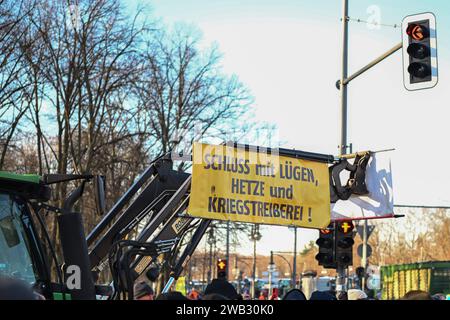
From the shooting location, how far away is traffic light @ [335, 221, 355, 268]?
1722cm

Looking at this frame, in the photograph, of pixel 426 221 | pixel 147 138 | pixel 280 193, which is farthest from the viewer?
pixel 426 221

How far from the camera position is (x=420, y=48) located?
43.9 ft

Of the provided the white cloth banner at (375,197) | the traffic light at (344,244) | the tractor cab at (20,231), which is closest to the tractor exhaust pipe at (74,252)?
the tractor cab at (20,231)

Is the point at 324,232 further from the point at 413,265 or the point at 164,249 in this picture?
the point at 413,265

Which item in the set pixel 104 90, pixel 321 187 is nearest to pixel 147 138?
pixel 104 90

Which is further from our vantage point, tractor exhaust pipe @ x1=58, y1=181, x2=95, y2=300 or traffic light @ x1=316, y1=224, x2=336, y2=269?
traffic light @ x1=316, y1=224, x2=336, y2=269

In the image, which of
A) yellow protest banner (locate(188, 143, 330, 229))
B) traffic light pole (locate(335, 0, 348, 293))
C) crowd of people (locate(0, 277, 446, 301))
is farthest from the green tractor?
traffic light pole (locate(335, 0, 348, 293))

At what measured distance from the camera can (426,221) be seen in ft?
298

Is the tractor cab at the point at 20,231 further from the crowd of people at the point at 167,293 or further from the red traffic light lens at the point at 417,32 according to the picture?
the red traffic light lens at the point at 417,32

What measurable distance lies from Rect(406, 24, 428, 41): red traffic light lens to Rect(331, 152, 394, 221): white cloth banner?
212 centimetres

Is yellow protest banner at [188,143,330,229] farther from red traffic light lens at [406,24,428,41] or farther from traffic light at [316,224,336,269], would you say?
traffic light at [316,224,336,269]

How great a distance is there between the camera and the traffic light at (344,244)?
1722 centimetres

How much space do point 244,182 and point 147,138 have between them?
87.6ft

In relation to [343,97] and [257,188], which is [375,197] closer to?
[257,188]
